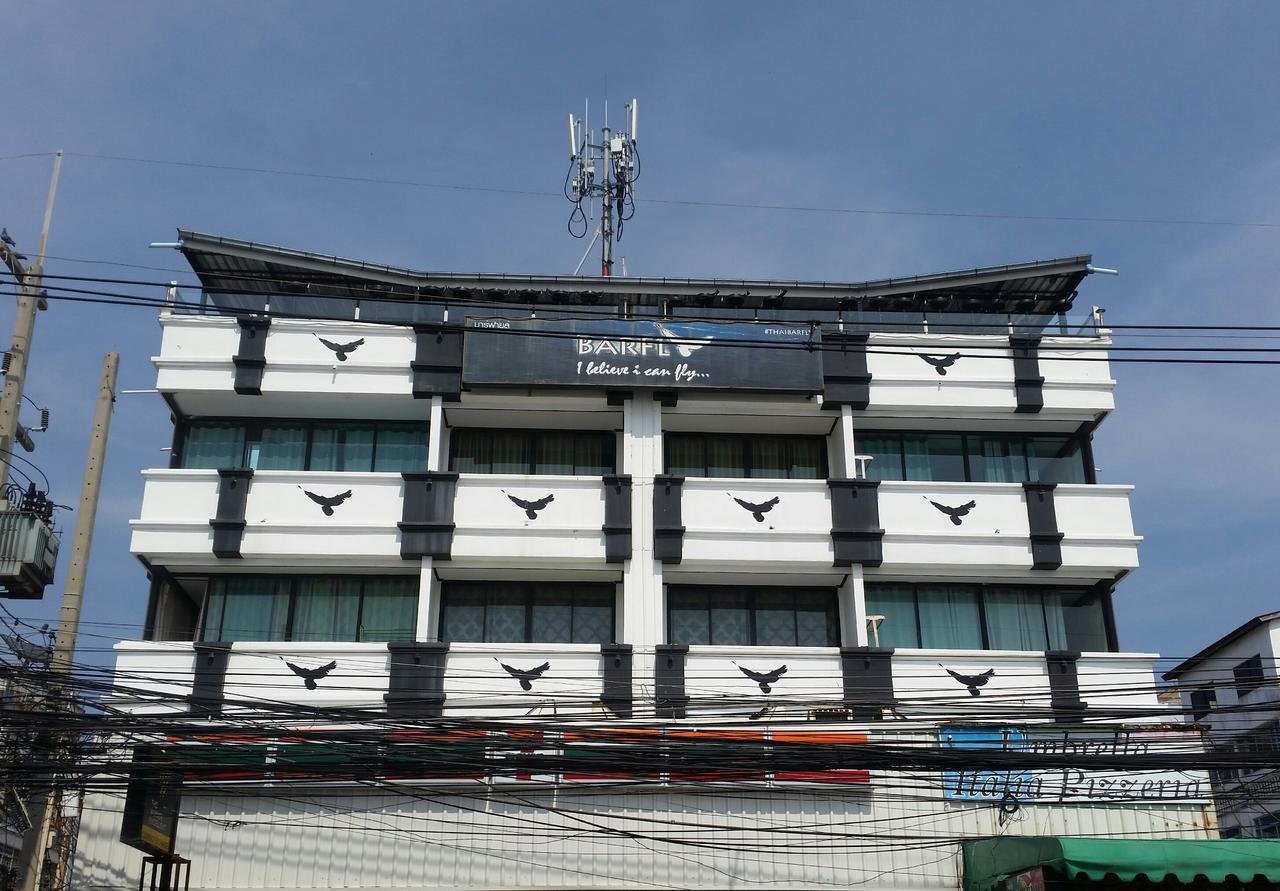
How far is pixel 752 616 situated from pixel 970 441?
6001 millimetres

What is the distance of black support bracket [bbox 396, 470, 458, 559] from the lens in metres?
25.8

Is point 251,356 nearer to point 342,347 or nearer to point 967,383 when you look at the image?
point 342,347

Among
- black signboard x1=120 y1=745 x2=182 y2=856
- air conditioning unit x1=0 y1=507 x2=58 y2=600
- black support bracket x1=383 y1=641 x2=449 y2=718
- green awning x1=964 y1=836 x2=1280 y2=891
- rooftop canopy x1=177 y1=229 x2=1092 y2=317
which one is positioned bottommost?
green awning x1=964 y1=836 x2=1280 y2=891

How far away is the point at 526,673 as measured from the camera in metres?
24.9

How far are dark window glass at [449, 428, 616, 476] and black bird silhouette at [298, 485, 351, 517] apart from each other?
2.80 meters

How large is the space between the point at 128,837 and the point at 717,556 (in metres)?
11.5

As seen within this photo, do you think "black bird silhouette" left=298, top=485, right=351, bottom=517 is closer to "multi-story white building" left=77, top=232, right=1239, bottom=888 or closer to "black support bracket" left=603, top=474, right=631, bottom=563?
"multi-story white building" left=77, top=232, right=1239, bottom=888

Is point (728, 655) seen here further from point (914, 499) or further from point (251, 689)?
point (251, 689)

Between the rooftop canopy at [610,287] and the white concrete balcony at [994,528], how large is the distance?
13.0ft

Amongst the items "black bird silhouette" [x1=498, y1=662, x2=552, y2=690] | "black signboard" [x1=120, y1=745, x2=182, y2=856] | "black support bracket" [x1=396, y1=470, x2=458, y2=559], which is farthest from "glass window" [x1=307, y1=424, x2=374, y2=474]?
"black signboard" [x1=120, y1=745, x2=182, y2=856]

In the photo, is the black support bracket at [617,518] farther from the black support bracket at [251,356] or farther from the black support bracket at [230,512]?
the black support bracket at [251,356]

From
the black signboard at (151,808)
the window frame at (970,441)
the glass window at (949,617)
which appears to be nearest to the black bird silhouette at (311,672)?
the black signboard at (151,808)

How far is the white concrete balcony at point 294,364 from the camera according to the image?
26875 mm

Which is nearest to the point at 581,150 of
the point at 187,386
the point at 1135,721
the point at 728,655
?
the point at 187,386
